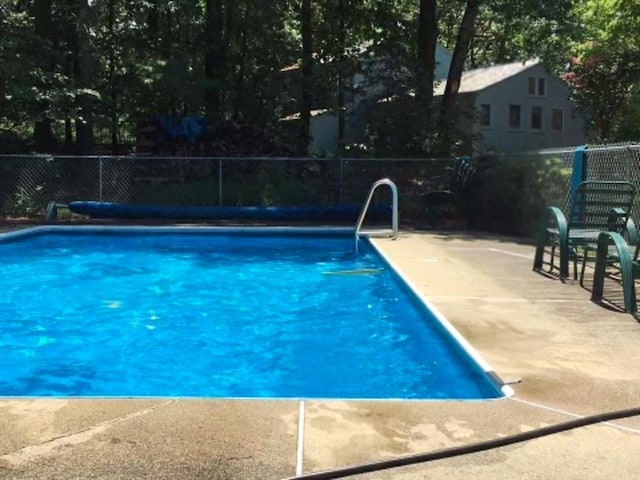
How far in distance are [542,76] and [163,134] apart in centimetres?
2045

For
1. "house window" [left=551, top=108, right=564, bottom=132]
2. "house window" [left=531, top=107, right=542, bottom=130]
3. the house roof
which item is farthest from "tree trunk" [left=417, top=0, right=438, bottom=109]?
"house window" [left=551, top=108, right=564, bottom=132]

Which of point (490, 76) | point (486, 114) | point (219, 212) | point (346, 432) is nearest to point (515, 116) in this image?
point (486, 114)

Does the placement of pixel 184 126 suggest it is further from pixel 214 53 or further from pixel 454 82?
pixel 454 82

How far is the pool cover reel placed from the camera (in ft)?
10.0

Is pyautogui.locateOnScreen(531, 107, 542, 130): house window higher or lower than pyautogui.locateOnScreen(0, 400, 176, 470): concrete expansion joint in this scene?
higher

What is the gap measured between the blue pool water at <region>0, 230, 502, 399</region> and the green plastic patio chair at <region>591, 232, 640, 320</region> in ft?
5.69

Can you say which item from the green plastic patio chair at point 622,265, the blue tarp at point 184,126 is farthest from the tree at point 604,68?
the green plastic patio chair at point 622,265

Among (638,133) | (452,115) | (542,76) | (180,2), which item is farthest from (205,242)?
(542,76)

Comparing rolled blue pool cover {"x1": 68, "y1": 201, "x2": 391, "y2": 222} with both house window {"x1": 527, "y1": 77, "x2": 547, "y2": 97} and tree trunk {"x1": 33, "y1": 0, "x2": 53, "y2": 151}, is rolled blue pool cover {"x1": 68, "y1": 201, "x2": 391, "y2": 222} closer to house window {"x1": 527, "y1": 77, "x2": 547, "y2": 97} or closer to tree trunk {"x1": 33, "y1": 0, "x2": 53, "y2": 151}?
tree trunk {"x1": 33, "y1": 0, "x2": 53, "y2": 151}

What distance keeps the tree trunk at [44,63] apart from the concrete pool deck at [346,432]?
15.2 metres

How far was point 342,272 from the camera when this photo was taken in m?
10.7

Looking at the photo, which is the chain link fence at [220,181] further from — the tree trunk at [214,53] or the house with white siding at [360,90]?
the tree trunk at [214,53]

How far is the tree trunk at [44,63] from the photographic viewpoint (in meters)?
17.5

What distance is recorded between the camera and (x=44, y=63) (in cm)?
1784
